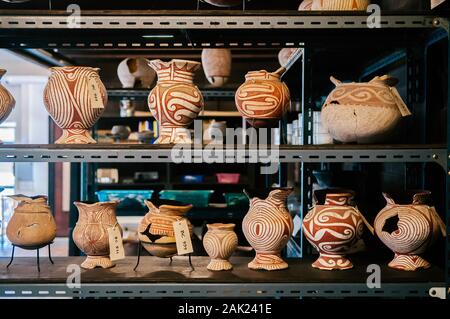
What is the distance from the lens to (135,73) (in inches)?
132

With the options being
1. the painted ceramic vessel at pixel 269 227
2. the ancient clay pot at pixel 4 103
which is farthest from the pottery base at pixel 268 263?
the ancient clay pot at pixel 4 103

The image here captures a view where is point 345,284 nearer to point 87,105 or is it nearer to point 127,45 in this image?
point 87,105

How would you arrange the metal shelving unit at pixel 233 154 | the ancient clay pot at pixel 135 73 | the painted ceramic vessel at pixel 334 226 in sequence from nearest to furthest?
the metal shelving unit at pixel 233 154, the painted ceramic vessel at pixel 334 226, the ancient clay pot at pixel 135 73

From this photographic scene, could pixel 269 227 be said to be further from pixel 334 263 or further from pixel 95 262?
pixel 95 262

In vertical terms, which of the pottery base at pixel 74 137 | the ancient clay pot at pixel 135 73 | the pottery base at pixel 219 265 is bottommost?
the pottery base at pixel 219 265

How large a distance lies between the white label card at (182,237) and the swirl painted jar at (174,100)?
28 centimetres

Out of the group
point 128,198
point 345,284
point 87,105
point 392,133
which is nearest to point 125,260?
point 87,105

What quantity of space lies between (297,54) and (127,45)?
77 cm

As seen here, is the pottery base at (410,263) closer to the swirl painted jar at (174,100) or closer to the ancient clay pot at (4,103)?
the swirl painted jar at (174,100)

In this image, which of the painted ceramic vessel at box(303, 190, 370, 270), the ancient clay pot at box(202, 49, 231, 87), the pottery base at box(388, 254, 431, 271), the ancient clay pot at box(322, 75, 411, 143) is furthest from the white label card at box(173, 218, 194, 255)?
Answer: the ancient clay pot at box(202, 49, 231, 87)

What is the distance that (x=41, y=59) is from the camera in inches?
117

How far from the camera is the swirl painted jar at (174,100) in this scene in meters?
1.76
